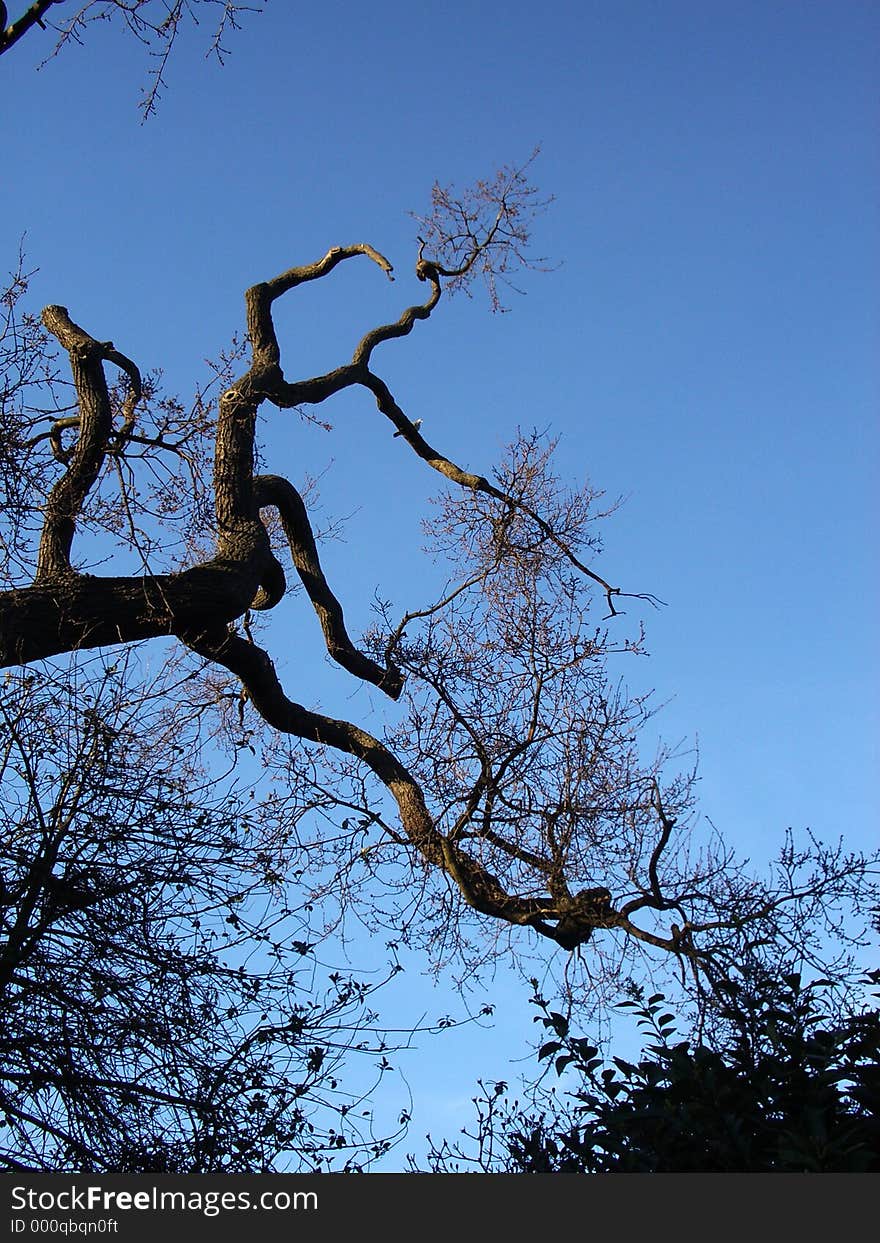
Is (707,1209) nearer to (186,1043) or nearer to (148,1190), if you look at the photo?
(148,1190)

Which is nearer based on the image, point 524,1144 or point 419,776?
point 524,1144

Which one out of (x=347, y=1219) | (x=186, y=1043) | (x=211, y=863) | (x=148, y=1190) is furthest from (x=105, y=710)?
(x=347, y=1219)

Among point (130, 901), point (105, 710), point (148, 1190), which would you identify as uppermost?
point (105, 710)

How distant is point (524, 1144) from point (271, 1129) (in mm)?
903

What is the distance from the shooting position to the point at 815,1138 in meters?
2.75

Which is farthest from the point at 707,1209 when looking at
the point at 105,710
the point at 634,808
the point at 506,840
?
the point at 506,840

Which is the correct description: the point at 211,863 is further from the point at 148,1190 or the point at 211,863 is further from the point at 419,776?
the point at 419,776

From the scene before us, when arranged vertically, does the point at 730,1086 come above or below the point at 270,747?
below

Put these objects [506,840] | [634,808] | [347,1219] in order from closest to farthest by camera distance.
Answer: [347,1219] → [634,808] → [506,840]

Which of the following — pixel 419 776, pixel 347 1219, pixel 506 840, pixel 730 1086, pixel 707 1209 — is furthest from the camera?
pixel 419 776

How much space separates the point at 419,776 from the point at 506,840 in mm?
769

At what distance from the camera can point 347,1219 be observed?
9.49 feet

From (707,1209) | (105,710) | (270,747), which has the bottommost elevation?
(707,1209)

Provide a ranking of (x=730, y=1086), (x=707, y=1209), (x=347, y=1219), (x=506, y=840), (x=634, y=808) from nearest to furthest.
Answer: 1. (x=707, y=1209)
2. (x=347, y=1219)
3. (x=730, y=1086)
4. (x=634, y=808)
5. (x=506, y=840)
